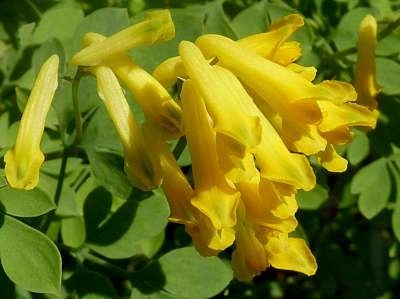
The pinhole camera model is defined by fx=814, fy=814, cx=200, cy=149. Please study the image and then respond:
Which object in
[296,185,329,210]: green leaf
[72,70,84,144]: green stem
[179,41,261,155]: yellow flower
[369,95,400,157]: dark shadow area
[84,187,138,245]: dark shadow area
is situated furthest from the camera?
[369,95,400,157]: dark shadow area

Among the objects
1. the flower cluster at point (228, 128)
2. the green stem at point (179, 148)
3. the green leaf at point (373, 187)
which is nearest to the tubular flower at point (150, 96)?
the flower cluster at point (228, 128)

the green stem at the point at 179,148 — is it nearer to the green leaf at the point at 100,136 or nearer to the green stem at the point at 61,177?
the green leaf at the point at 100,136

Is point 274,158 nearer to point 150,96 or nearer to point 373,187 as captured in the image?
point 150,96

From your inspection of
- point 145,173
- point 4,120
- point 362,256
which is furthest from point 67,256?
point 362,256

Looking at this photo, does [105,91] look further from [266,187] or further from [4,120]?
[4,120]

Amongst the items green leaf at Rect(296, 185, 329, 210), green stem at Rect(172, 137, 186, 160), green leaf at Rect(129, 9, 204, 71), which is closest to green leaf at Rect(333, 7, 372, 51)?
green leaf at Rect(296, 185, 329, 210)

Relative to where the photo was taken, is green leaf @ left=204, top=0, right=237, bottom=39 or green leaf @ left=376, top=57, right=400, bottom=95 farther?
green leaf @ left=376, top=57, right=400, bottom=95

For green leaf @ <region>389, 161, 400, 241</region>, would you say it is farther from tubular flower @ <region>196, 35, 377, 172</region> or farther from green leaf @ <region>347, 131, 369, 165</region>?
tubular flower @ <region>196, 35, 377, 172</region>
